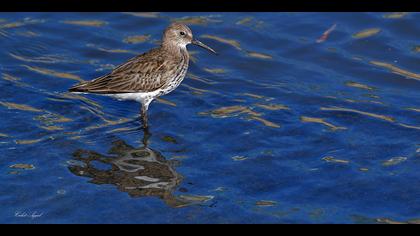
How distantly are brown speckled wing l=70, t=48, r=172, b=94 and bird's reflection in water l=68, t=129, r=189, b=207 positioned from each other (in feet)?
3.10

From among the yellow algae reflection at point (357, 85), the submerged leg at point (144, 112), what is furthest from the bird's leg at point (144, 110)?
the yellow algae reflection at point (357, 85)

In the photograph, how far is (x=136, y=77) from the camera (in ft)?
40.0

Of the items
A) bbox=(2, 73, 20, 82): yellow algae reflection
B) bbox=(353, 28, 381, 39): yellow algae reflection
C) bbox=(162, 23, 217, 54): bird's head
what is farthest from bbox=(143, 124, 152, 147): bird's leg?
bbox=(353, 28, 381, 39): yellow algae reflection

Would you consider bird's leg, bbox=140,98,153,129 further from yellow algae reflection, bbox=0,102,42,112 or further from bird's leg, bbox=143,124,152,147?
Answer: yellow algae reflection, bbox=0,102,42,112

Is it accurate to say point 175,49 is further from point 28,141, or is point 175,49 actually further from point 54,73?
point 28,141

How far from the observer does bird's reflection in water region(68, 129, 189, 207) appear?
10.0 metres

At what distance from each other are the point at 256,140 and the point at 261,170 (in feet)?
3.49

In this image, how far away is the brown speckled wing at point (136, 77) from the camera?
1198cm

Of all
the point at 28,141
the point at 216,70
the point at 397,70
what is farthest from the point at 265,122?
the point at 28,141

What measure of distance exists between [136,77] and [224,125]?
5.17 feet

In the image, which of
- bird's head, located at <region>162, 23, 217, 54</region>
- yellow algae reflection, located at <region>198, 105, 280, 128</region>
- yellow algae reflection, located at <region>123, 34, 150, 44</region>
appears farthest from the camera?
yellow algae reflection, located at <region>123, 34, 150, 44</region>

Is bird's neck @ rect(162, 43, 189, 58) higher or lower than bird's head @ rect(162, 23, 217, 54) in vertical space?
lower
